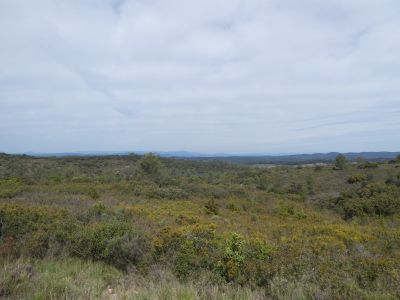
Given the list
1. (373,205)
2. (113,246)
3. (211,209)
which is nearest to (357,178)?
(373,205)

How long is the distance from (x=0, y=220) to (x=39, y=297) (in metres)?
4.11

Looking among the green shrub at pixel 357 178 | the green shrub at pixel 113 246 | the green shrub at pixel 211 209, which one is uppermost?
the green shrub at pixel 113 246

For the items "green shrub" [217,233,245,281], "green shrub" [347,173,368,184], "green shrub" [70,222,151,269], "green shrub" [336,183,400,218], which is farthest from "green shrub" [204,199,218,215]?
"green shrub" [347,173,368,184]

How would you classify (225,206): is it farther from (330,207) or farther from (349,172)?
(349,172)

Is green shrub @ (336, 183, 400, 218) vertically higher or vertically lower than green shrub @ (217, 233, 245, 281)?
lower

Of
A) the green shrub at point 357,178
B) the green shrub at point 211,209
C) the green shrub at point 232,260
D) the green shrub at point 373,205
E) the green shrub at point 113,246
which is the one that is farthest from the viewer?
the green shrub at point 357,178

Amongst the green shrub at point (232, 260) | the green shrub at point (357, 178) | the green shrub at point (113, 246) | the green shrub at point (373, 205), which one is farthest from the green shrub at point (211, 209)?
the green shrub at point (357, 178)

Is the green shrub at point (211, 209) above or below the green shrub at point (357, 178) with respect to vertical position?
below

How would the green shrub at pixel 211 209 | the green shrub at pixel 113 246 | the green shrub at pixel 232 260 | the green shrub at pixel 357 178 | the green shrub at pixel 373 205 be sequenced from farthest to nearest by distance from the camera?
the green shrub at pixel 357 178 → the green shrub at pixel 373 205 → the green shrub at pixel 211 209 → the green shrub at pixel 113 246 → the green shrub at pixel 232 260

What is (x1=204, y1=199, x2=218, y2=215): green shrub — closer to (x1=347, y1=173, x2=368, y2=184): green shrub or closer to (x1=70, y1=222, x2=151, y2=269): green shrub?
(x1=70, y1=222, x2=151, y2=269): green shrub

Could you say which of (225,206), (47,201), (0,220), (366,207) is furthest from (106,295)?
(366,207)

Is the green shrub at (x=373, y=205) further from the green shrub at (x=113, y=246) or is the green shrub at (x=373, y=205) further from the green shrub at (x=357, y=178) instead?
the green shrub at (x=113, y=246)

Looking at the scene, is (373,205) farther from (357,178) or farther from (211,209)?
(357,178)

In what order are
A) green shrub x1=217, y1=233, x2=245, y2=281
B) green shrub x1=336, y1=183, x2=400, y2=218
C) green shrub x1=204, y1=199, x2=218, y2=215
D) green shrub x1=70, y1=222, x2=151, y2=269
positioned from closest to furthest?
green shrub x1=217, y1=233, x2=245, y2=281 < green shrub x1=70, y1=222, x2=151, y2=269 < green shrub x1=204, y1=199, x2=218, y2=215 < green shrub x1=336, y1=183, x2=400, y2=218
